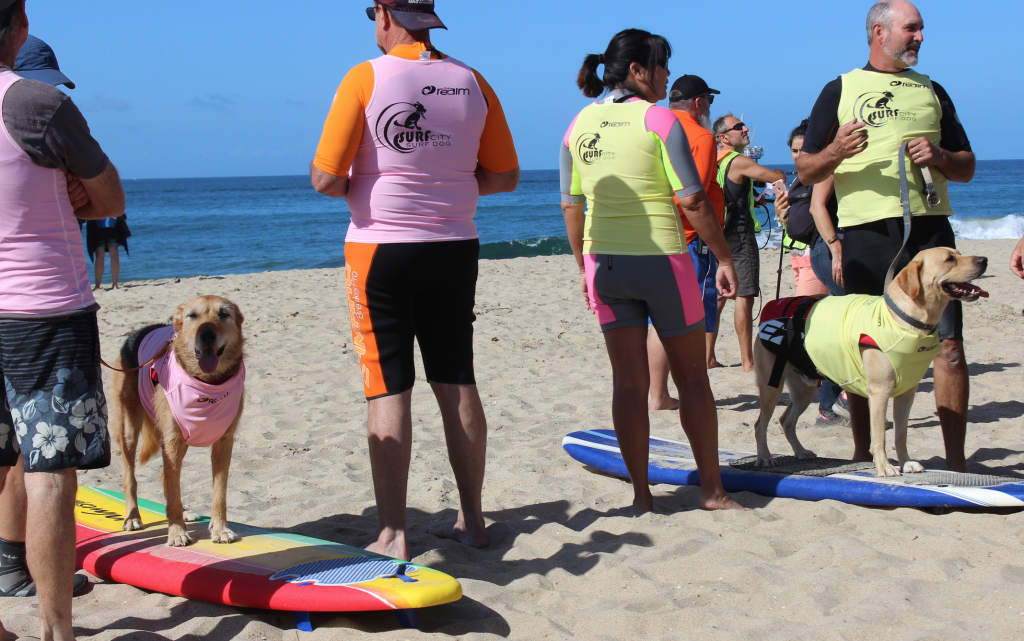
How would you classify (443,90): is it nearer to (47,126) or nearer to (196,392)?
(47,126)

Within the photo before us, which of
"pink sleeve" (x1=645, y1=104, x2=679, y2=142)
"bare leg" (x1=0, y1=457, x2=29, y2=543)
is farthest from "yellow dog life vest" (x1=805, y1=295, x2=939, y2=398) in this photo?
"bare leg" (x1=0, y1=457, x2=29, y2=543)

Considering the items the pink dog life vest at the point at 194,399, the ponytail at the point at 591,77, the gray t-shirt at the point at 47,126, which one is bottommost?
the pink dog life vest at the point at 194,399

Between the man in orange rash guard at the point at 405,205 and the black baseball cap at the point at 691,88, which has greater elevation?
the black baseball cap at the point at 691,88

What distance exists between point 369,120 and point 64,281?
47.2 inches

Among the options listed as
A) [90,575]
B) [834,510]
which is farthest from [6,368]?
[834,510]

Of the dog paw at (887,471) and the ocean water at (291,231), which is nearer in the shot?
the dog paw at (887,471)

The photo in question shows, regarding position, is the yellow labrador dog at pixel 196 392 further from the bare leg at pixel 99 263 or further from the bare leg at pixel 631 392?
the bare leg at pixel 99 263

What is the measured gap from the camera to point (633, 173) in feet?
11.5

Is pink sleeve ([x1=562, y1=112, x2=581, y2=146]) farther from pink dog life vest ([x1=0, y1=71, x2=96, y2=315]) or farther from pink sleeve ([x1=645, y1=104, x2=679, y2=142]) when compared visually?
pink dog life vest ([x1=0, y1=71, x2=96, y2=315])

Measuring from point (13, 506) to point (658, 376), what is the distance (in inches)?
161

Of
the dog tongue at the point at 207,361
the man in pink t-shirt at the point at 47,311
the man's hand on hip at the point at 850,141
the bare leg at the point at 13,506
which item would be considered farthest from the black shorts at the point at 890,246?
the bare leg at the point at 13,506

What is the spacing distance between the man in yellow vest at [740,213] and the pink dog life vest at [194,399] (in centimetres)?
445

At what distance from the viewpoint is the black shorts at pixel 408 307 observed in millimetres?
3076

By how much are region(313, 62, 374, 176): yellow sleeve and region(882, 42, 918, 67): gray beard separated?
253 centimetres
